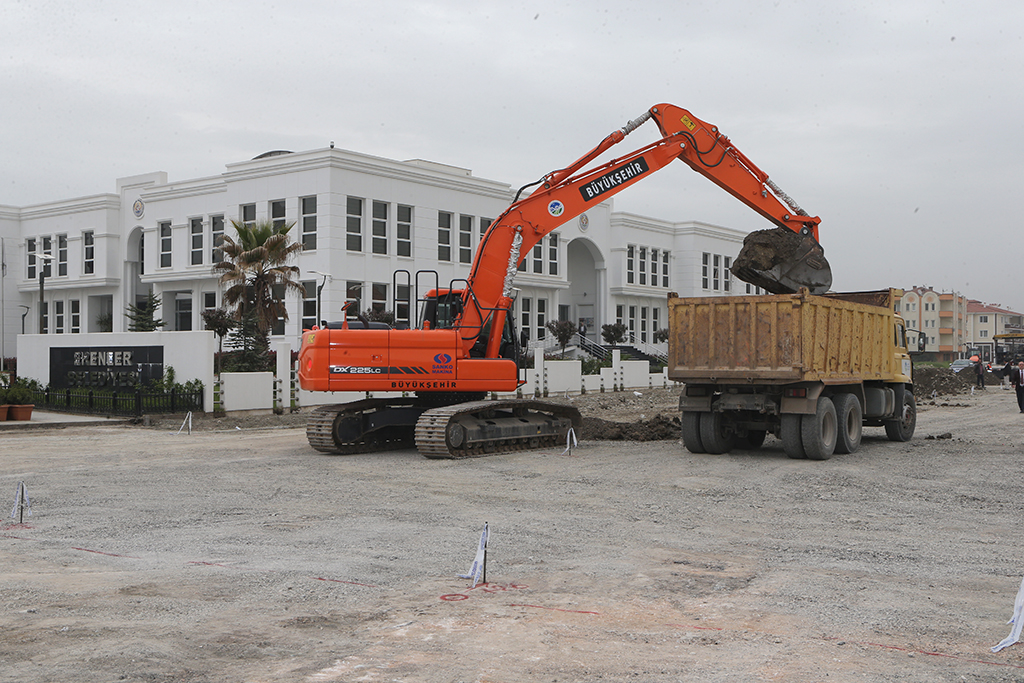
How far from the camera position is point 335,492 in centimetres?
1283

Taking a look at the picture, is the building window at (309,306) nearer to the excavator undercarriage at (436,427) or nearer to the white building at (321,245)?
the white building at (321,245)

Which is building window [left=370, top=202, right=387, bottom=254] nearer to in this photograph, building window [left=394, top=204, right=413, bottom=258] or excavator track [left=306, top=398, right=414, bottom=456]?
building window [left=394, top=204, right=413, bottom=258]

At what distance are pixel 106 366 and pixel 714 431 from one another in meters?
18.3

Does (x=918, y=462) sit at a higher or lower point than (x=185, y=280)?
lower

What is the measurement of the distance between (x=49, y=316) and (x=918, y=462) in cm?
4734

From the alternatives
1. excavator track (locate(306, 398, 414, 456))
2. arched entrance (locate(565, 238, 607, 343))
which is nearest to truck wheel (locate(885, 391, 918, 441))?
excavator track (locate(306, 398, 414, 456))

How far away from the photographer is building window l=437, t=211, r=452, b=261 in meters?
42.2

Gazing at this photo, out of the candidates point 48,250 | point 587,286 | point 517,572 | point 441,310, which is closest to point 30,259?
point 48,250

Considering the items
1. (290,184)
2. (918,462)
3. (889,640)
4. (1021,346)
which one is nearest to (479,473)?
(918,462)

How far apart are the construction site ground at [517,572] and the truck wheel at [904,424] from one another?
3.52m

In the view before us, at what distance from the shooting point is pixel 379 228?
1572 inches

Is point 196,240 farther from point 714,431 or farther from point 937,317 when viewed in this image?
point 937,317

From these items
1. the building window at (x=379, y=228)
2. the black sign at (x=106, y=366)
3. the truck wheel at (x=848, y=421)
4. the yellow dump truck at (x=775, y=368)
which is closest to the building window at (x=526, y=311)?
the building window at (x=379, y=228)

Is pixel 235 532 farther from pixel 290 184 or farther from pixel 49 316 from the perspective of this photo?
pixel 49 316
